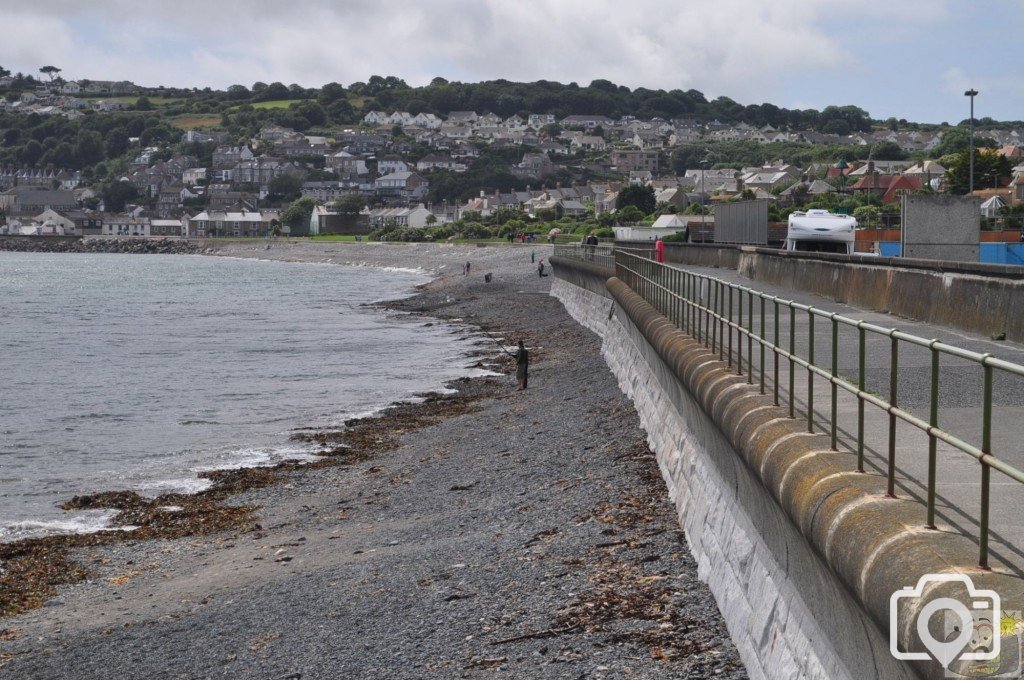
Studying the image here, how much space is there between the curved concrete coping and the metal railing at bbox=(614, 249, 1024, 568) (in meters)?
0.13

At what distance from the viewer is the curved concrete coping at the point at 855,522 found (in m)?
4.84

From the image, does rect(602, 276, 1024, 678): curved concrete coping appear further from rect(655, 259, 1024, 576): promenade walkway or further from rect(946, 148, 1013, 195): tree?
rect(946, 148, 1013, 195): tree

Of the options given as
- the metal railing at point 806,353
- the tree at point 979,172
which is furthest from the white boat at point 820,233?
the tree at point 979,172

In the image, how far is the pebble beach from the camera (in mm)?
9859

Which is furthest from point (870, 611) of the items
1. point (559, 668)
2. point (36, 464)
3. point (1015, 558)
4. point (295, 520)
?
point (36, 464)

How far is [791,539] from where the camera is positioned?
7512 millimetres

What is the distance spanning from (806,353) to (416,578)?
4471 mm

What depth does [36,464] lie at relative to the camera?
23078 mm

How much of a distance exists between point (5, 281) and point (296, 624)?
116m

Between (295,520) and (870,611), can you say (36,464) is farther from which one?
(870,611)

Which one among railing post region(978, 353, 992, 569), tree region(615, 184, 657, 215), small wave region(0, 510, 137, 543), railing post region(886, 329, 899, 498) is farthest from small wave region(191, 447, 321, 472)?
tree region(615, 184, 657, 215)

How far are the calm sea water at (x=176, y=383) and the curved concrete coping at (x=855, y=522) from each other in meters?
12.1

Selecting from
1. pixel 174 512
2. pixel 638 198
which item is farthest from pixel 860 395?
pixel 638 198

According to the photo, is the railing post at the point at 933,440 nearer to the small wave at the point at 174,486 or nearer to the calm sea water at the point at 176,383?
the calm sea water at the point at 176,383
